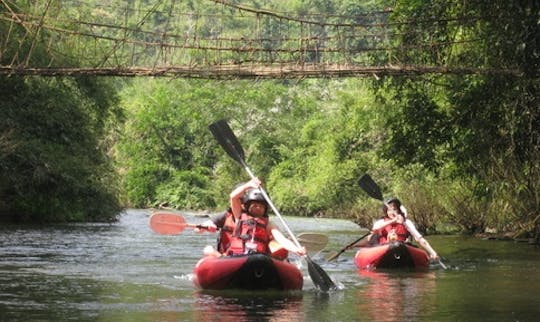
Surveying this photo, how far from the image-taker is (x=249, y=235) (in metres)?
11.6

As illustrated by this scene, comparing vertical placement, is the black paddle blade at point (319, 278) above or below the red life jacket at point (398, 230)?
below

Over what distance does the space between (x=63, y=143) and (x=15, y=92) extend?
2055mm

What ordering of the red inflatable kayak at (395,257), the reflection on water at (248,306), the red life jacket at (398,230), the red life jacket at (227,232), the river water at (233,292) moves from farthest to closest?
1. the red life jacket at (398,230)
2. the red inflatable kayak at (395,257)
3. the red life jacket at (227,232)
4. the river water at (233,292)
5. the reflection on water at (248,306)

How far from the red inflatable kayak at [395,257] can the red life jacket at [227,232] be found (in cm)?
391

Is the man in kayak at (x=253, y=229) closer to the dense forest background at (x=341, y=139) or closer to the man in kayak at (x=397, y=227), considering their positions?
the man in kayak at (x=397, y=227)

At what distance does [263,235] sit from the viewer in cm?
1166

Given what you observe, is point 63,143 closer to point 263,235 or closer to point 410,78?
point 410,78

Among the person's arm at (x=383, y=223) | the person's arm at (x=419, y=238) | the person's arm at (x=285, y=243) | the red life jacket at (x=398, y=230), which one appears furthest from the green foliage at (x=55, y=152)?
the person's arm at (x=285, y=243)

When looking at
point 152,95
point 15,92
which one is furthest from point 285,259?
point 152,95

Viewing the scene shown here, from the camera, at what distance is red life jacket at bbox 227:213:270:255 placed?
11.6 m

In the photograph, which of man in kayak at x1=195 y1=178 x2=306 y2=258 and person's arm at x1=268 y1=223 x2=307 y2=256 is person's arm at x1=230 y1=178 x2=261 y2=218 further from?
person's arm at x1=268 y1=223 x2=307 y2=256

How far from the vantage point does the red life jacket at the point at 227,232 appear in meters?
12.1

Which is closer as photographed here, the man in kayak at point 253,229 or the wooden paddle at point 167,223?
the man in kayak at point 253,229

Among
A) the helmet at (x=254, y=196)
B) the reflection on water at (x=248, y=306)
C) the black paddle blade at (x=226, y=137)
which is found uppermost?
the black paddle blade at (x=226, y=137)
